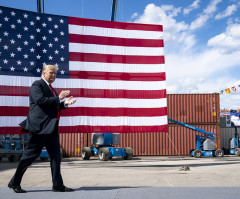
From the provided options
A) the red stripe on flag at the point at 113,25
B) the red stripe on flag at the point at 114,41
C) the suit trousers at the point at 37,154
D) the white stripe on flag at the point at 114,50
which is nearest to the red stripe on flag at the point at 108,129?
the white stripe on flag at the point at 114,50

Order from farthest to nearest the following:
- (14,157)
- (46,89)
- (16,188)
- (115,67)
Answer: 1. (14,157)
2. (115,67)
3. (46,89)
4. (16,188)

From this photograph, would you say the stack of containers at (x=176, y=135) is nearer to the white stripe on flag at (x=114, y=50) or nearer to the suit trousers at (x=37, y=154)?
the white stripe on flag at (x=114, y=50)

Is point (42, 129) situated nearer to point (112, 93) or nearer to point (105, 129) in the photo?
point (105, 129)

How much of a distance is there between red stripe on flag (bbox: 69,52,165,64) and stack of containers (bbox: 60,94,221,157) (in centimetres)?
1251

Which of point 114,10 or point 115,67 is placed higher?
point 114,10

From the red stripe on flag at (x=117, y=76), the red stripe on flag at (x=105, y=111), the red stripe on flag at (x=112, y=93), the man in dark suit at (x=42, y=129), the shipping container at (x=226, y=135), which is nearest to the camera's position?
the man in dark suit at (x=42, y=129)

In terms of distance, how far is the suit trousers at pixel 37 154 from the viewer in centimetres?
368

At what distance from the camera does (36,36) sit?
7.78 metres

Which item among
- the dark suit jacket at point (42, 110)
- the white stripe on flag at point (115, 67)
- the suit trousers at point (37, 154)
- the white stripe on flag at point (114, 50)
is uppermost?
the white stripe on flag at point (114, 50)

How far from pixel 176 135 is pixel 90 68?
1456 cm

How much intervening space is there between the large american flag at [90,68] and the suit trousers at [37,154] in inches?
147

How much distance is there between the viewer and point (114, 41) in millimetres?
8281

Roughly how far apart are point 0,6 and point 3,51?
1115mm

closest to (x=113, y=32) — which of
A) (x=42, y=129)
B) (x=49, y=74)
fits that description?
(x=49, y=74)
